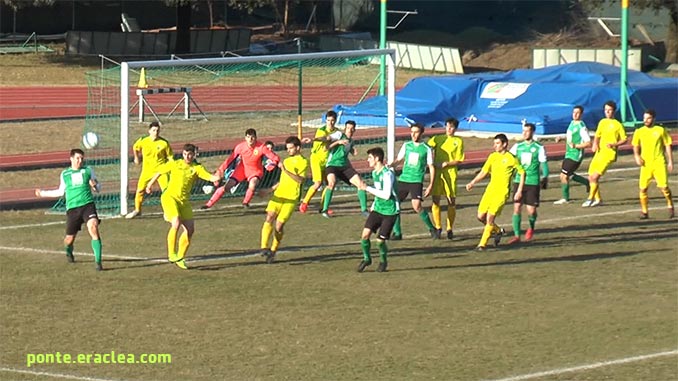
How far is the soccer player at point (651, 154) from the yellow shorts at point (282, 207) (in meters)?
7.09

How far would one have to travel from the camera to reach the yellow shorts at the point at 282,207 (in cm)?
2012

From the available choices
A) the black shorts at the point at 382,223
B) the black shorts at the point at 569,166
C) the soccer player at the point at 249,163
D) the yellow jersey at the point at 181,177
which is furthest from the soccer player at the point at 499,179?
the black shorts at the point at 569,166

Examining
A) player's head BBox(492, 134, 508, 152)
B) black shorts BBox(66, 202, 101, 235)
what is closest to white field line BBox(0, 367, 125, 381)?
black shorts BBox(66, 202, 101, 235)

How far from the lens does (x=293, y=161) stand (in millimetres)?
20375

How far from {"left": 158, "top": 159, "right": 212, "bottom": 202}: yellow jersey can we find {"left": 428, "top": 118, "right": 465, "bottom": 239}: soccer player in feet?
13.4

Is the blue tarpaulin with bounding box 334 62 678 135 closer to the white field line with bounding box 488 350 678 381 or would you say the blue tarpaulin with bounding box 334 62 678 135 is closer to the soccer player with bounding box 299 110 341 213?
the soccer player with bounding box 299 110 341 213

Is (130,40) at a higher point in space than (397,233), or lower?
higher

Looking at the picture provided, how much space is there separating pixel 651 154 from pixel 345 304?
8.77 metres

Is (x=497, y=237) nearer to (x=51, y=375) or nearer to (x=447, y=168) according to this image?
(x=447, y=168)

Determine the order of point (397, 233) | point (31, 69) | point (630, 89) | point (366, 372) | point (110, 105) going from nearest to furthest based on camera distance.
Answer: point (366, 372) < point (397, 233) < point (110, 105) < point (630, 89) < point (31, 69)

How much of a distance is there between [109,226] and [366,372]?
35.3 ft

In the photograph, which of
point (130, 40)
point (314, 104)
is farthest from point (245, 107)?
point (130, 40)

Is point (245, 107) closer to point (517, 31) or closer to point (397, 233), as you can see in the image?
point (397, 233)

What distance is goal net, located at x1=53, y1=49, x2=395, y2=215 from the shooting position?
27.6 m
